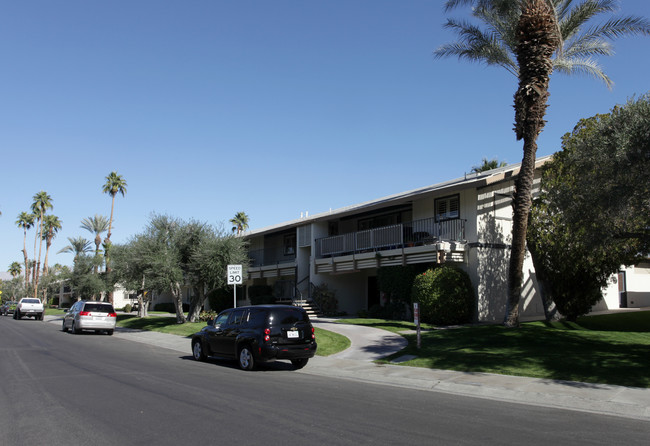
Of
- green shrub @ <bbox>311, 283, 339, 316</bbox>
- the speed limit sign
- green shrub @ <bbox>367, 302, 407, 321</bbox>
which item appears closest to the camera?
the speed limit sign

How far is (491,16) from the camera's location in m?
19.2

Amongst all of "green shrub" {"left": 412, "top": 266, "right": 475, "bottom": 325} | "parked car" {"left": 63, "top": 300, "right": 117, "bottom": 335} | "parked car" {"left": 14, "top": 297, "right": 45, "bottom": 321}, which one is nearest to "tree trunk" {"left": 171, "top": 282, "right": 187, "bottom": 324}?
"parked car" {"left": 63, "top": 300, "right": 117, "bottom": 335}

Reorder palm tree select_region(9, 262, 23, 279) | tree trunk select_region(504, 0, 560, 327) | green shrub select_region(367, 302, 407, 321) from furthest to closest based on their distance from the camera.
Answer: palm tree select_region(9, 262, 23, 279)
green shrub select_region(367, 302, 407, 321)
tree trunk select_region(504, 0, 560, 327)

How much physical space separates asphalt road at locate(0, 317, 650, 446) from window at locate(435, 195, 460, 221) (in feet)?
42.4

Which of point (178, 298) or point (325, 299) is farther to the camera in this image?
point (325, 299)

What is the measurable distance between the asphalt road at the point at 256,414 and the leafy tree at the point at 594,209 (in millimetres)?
6388

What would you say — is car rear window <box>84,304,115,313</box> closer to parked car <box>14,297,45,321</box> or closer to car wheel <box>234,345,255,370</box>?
car wheel <box>234,345,255,370</box>

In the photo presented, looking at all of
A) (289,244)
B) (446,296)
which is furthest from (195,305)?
(446,296)

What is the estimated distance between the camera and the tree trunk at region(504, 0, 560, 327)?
666 inches

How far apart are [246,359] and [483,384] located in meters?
5.64

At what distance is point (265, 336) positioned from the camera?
12.5m

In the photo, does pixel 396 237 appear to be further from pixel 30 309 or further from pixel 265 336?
pixel 30 309

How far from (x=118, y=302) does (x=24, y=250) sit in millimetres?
23562

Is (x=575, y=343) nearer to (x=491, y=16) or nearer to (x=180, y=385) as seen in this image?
(x=180, y=385)
